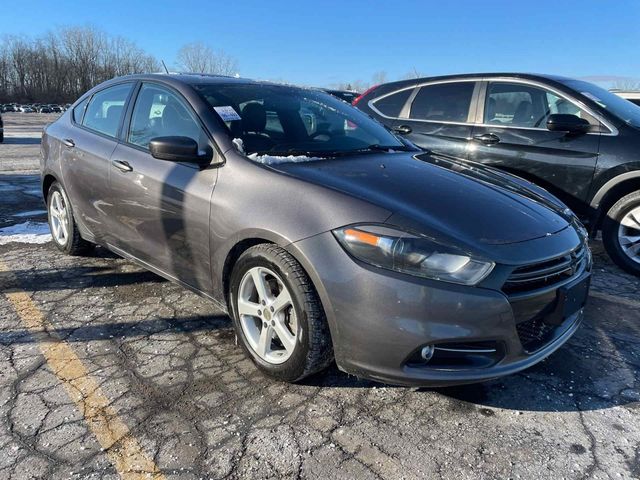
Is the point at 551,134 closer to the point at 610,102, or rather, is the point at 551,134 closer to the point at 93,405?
the point at 610,102

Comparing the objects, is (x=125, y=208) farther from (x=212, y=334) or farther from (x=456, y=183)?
(x=456, y=183)

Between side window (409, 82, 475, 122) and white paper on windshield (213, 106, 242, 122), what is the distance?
120 inches

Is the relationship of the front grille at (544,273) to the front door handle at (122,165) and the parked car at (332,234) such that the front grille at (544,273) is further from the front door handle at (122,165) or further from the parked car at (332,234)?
the front door handle at (122,165)

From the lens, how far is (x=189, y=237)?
3.06 m

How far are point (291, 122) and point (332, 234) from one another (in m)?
1.32

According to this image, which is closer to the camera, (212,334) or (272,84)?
(212,334)

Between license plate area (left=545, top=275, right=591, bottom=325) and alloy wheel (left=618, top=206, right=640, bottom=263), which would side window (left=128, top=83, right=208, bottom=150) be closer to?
license plate area (left=545, top=275, right=591, bottom=325)

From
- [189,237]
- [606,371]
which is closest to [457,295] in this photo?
[606,371]

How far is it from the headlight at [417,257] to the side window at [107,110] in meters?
2.41

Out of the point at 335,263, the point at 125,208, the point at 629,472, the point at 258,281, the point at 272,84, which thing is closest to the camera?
the point at 629,472

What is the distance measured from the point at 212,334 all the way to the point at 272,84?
1.92 meters

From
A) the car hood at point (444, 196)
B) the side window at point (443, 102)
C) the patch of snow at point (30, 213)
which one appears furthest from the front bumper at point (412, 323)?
the patch of snow at point (30, 213)

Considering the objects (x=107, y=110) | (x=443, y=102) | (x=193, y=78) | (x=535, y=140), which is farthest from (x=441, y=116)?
(x=107, y=110)

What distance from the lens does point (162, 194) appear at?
317 cm
